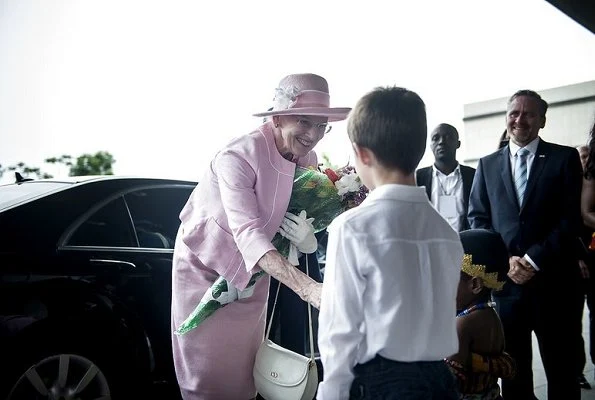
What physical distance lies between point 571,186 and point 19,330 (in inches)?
125

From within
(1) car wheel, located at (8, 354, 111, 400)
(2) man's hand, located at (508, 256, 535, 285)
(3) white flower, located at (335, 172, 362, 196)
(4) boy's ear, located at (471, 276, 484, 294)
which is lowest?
(1) car wheel, located at (8, 354, 111, 400)

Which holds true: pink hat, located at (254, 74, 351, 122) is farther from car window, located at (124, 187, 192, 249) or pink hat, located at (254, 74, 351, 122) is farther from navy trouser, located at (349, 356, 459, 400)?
car window, located at (124, 187, 192, 249)

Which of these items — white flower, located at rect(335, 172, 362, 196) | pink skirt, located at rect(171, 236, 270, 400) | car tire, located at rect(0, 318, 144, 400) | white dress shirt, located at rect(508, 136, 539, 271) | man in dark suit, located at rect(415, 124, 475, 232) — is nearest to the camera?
white flower, located at rect(335, 172, 362, 196)

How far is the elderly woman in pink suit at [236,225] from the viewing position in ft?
8.27

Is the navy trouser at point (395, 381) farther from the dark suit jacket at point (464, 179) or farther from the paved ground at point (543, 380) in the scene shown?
the dark suit jacket at point (464, 179)

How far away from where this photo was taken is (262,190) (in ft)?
8.36

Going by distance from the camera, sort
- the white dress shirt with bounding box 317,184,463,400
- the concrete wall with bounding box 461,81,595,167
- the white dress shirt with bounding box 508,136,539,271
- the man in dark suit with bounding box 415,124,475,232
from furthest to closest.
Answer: the concrete wall with bounding box 461,81,595,167 → the man in dark suit with bounding box 415,124,475,232 → the white dress shirt with bounding box 508,136,539,271 → the white dress shirt with bounding box 317,184,463,400

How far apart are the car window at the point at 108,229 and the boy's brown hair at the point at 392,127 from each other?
224 cm

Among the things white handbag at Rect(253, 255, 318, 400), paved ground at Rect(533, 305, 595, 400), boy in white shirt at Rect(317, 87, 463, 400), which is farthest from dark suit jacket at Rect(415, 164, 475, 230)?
boy in white shirt at Rect(317, 87, 463, 400)

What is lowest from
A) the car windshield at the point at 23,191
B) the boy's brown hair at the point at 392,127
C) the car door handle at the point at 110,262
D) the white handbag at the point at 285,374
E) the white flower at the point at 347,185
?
the white handbag at the point at 285,374

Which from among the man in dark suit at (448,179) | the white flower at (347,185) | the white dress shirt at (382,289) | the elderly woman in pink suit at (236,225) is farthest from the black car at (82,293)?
the man in dark suit at (448,179)

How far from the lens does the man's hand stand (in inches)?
145

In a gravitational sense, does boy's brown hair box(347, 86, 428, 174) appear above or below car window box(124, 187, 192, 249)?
above

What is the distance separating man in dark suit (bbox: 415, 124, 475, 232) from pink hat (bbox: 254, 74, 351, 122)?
2.98 metres
